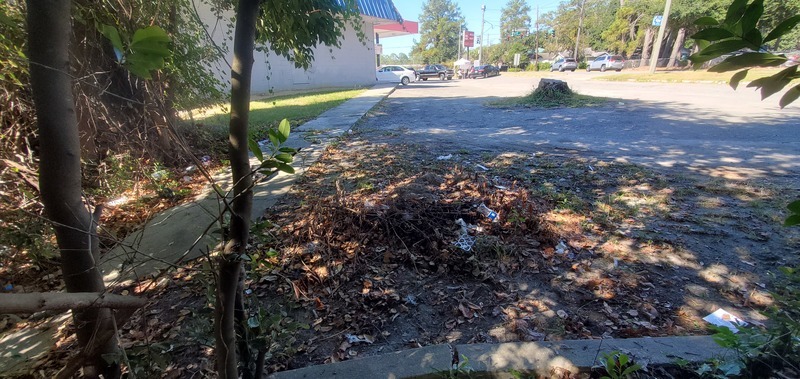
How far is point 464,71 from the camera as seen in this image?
4038cm

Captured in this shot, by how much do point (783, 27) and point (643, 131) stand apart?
29.2 ft

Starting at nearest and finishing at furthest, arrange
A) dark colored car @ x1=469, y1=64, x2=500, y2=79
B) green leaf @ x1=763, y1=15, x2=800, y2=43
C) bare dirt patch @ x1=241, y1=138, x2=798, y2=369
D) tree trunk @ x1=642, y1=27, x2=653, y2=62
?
green leaf @ x1=763, y1=15, x2=800, y2=43 → bare dirt patch @ x1=241, y1=138, x2=798, y2=369 → dark colored car @ x1=469, y1=64, x2=500, y2=79 → tree trunk @ x1=642, y1=27, x2=653, y2=62

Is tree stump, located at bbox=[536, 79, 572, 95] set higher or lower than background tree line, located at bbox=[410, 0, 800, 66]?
lower

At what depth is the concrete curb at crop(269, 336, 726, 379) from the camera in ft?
6.30

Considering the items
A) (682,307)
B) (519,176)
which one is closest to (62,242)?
(682,307)

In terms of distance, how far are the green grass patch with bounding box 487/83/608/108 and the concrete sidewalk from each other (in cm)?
804

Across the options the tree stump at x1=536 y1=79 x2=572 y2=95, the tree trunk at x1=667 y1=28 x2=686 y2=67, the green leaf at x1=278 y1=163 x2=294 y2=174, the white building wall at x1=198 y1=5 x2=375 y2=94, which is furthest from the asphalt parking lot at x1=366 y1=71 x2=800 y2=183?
the tree trunk at x1=667 y1=28 x2=686 y2=67

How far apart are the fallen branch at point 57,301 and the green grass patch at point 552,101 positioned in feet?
43.5

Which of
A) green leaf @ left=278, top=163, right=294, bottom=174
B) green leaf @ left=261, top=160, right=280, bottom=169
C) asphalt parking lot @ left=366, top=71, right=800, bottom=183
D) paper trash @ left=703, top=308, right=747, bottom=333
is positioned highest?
green leaf @ left=261, top=160, right=280, bottom=169

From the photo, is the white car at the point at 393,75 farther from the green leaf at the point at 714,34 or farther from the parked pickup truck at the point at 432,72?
the green leaf at the point at 714,34

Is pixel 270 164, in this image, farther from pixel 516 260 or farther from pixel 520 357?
pixel 516 260

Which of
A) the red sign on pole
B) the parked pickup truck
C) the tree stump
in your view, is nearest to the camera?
the tree stump

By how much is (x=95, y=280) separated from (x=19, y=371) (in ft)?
4.87

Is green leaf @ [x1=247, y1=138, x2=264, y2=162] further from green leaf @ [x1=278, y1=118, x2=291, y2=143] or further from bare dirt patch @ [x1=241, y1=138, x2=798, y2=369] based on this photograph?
bare dirt patch @ [x1=241, y1=138, x2=798, y2=369]
